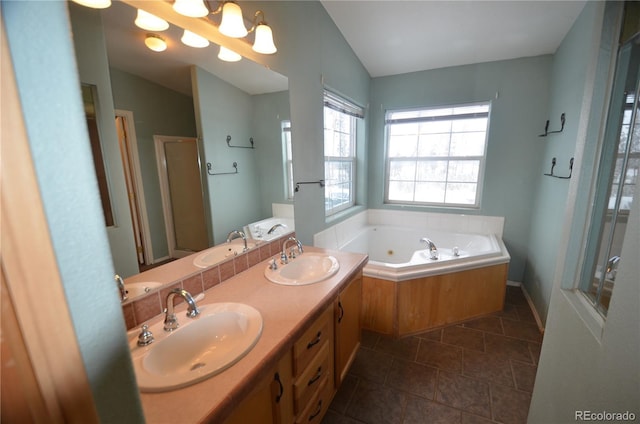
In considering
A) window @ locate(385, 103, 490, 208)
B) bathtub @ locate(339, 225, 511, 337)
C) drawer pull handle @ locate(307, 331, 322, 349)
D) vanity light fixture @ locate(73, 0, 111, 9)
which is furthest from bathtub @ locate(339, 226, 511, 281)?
vanity light fixture @ locate(73, 0, 111, 9)

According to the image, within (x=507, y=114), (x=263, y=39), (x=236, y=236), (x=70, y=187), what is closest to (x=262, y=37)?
(x=263, y=39)

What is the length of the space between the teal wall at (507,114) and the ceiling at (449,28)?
145mm

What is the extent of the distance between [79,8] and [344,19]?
2.14 meters

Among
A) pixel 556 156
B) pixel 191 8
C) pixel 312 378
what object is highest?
pixel 191 8

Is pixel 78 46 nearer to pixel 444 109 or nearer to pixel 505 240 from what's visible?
pixel 444 109

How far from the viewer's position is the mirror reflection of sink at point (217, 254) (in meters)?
1.25

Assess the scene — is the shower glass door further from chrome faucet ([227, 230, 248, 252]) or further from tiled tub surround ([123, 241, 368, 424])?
chrome faucet ([227, 230, 248, 252])

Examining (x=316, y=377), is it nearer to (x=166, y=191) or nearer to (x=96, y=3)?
(x=166, y=191)

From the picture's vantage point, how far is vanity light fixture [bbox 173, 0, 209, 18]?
40.8 inches

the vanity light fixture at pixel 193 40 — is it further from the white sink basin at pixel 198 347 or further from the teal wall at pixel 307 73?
the white sink basin at pixel 198 347

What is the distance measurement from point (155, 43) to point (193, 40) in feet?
0.60

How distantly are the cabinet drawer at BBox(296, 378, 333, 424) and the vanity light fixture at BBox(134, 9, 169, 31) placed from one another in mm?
1704

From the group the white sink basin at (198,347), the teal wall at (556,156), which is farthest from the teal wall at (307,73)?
the teal wall at (556,156)

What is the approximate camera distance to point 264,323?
1012 mm
